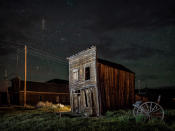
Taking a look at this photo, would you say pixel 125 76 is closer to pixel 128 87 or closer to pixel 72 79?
pixel 128 87

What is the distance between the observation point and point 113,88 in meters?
18.6

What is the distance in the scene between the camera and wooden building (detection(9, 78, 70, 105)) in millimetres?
35875

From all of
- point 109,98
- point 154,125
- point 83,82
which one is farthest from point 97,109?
point 154,125

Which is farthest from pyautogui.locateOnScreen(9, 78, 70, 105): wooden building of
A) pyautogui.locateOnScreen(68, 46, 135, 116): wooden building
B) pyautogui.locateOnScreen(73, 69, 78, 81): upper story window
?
pyautogui.locateOnScreen(73, 69, 78, 81): upper story window

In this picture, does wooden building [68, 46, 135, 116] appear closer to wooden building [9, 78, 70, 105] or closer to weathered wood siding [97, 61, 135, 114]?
weathered wood siding [97, 61, 135, 114]

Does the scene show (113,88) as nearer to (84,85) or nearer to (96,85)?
(96,85)

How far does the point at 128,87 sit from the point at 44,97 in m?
23.4

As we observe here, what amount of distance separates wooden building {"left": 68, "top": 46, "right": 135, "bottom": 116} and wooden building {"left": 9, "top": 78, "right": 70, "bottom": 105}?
18.7m

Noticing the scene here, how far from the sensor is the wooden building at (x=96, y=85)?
1720cm

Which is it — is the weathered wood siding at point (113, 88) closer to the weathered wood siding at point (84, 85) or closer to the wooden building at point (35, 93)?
the weathered wood siding at point (84, 85)

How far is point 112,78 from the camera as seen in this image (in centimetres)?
1877

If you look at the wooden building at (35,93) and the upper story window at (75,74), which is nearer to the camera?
the upper story window at (75,74)

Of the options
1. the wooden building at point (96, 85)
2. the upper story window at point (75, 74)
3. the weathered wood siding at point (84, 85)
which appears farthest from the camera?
the upper story window at point (75, 74)

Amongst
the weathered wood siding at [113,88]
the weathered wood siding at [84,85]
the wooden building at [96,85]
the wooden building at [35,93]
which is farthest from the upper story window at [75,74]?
the wooden building at [35,93]
